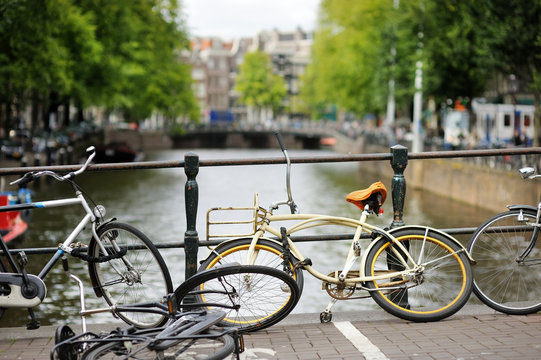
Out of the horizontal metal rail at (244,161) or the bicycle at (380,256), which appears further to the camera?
the horizontal metal rail at (244,161)

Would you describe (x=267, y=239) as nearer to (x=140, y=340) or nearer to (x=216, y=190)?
(x=140, y=340)

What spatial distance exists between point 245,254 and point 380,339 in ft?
2.85

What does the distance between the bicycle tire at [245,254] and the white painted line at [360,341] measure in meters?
0.39

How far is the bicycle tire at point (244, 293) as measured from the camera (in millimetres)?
4051

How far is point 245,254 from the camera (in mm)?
4727

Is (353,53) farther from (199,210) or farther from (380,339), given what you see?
(380,339)

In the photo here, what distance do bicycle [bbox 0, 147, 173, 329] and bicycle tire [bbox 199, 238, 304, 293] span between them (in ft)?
0.90

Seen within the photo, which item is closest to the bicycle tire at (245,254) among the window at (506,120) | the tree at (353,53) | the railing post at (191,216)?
the railing post at (191,216)

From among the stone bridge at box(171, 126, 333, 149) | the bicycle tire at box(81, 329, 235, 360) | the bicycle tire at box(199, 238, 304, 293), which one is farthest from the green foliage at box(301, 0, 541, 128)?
the stone bridge at box(171, 126, 333, 149)

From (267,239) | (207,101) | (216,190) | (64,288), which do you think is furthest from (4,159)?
(207,101)

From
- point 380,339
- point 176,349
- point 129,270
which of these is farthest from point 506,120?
point 176,349

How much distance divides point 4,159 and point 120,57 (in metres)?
8.23

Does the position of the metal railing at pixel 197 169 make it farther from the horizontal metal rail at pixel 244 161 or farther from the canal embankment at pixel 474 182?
the canal embankment at pixel 474 182

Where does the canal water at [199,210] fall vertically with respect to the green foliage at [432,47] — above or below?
below
